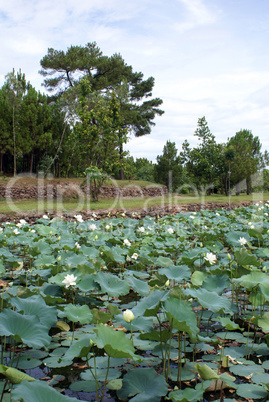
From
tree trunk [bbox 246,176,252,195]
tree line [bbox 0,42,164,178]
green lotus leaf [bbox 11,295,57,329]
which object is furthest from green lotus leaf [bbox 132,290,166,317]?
tree trunk [bbox 246,176,252,195]

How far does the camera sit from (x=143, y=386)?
1.22 metres

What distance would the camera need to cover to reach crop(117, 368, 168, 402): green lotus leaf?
1.15m

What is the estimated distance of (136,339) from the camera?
1780 millimetres

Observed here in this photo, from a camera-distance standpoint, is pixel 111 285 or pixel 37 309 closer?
pixel 37 309

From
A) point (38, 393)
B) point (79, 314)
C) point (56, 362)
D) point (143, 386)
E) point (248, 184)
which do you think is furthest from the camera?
point (248, 184)

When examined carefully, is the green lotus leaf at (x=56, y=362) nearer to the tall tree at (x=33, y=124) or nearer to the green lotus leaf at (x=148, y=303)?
the green lotus leaf at (x=148, y=303)

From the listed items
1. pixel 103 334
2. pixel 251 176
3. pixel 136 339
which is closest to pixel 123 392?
pixel 103 334

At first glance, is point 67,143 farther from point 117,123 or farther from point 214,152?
point 214,152

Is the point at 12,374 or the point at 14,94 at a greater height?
the point at 14,94

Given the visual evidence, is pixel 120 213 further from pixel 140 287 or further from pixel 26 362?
pixel 26 362

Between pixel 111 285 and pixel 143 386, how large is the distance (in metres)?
0.88

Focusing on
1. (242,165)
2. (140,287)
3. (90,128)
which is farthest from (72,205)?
(242,165)

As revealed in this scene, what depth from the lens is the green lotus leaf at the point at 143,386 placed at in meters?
1.15

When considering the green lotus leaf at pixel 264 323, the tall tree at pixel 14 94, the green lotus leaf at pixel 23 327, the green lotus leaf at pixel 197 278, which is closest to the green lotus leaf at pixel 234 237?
the green lotus leaf at pixel 197 278
